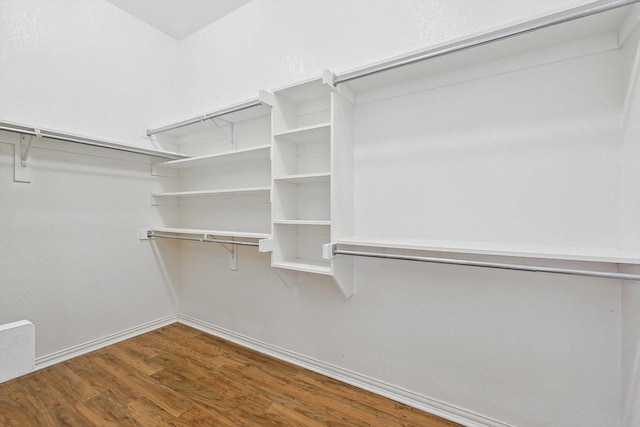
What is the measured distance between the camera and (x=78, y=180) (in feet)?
7.50

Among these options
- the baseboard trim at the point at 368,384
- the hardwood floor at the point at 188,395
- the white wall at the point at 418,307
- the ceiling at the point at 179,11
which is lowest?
the hardwood floor at the point at 188,395

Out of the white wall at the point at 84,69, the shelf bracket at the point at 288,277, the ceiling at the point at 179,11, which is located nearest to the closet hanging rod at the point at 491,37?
the shelf bracket at the point at 288,277

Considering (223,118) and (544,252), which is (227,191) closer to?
(223,118)

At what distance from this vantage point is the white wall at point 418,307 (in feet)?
4.30

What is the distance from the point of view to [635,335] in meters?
1.12

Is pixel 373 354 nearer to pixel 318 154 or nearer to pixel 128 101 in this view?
pixel 318 154

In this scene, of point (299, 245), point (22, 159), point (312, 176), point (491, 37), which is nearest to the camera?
point (491, 37)

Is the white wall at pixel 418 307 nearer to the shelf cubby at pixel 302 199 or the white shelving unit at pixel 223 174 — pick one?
the white shelving unit at pixel 223 174

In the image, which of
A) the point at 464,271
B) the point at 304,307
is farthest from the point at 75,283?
the point at 464,271

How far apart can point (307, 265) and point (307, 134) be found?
33.2 inches

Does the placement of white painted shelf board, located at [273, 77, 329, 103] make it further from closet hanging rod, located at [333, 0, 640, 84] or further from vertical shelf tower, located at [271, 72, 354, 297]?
closet hanging rod, located at [333, 0, 640, 84]

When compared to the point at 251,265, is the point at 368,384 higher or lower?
lower

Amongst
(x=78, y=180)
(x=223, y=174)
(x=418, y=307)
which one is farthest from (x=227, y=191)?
(x=418, y=307)

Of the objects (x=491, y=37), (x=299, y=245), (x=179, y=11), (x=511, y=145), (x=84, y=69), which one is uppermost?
(x=179, y=11)
